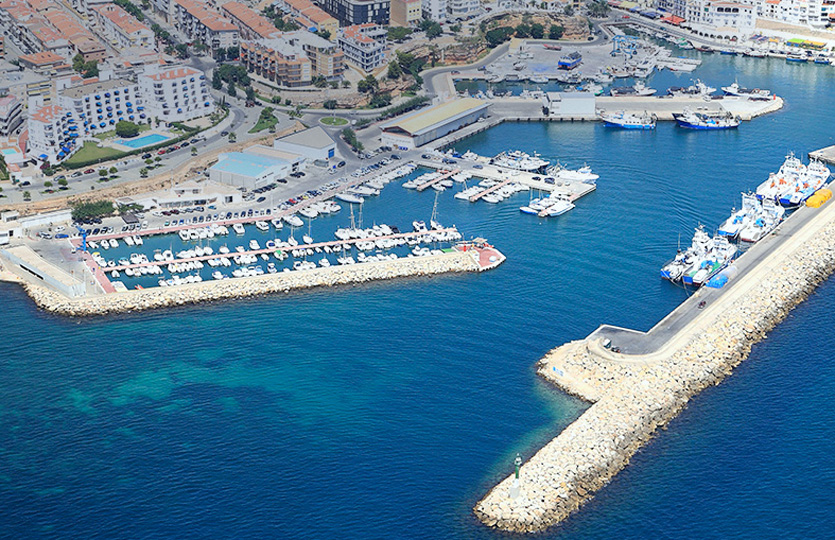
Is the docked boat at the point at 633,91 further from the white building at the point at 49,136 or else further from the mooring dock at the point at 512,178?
the white building at the point at 49,136

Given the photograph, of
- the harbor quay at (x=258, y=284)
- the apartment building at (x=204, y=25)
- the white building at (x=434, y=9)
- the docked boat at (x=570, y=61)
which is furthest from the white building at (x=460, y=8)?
the harbor quay at (x=258, y=284)

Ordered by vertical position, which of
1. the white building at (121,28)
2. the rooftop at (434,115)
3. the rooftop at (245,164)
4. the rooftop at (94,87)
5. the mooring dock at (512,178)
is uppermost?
the white building at (121,28)

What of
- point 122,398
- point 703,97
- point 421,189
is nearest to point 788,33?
point 703,97

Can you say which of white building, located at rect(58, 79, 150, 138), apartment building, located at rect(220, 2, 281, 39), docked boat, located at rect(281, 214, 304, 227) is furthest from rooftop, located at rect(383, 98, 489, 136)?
apartment building, located at rect(220, 2, 281, 39)

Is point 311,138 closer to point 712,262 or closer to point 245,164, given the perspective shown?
point 245,164

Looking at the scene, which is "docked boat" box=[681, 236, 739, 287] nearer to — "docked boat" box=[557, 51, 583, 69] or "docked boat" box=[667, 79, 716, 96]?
"docked boat" box=[667, 79, 716, 96]

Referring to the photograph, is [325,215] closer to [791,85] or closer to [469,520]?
[469,520]
